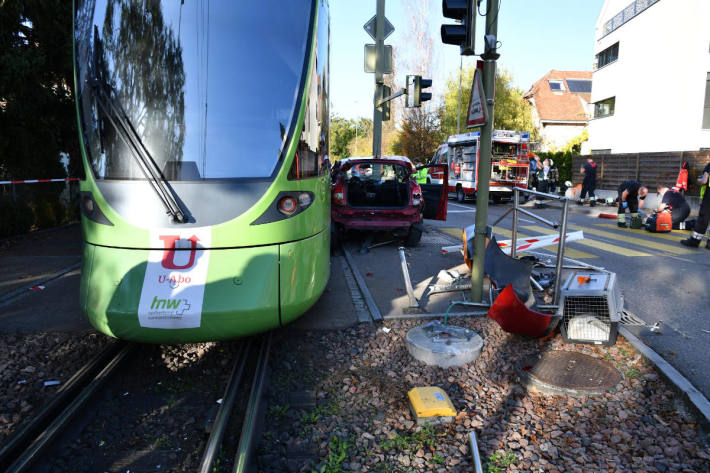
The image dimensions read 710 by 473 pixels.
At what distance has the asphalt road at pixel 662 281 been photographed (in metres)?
4.30

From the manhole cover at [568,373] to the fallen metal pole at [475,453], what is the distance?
3.03ft


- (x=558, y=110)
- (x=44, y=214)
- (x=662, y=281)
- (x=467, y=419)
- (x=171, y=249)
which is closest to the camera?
(x=467, y=419)

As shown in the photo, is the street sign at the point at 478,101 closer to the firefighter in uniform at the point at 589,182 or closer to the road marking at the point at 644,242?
the road marking at the point at 644,242

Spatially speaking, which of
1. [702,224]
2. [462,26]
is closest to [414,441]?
[462,26]

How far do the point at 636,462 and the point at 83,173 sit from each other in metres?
4.46

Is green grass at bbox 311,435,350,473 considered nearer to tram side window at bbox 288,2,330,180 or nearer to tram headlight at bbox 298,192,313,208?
tram headlight at bbox 298,192,313,208

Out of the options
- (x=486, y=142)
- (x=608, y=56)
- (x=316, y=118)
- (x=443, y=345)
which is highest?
(x=608, y=56)

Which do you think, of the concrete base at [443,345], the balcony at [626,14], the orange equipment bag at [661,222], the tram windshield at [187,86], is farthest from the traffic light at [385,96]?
the balcony at [626,14]

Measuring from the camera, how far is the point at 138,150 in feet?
12.1

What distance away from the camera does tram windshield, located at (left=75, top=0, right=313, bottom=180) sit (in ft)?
12.4

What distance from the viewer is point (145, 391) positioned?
3.56 m

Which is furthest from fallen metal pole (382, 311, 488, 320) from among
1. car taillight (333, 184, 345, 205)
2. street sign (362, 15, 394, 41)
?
street sign (362, 15, 394, 41)

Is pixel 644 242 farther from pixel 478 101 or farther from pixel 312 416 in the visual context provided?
pixel 312 416

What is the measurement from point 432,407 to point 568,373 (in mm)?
1307
